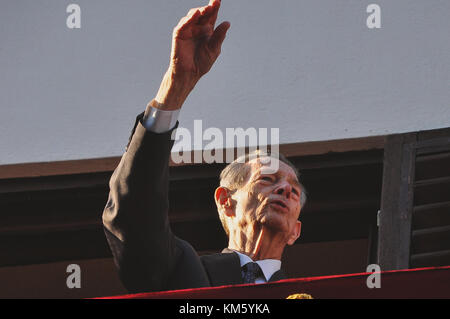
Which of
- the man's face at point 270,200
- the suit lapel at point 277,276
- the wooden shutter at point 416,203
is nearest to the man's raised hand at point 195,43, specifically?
the man's face at point 270,200

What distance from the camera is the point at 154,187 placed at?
204 cm

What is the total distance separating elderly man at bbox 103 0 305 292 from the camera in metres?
1.97

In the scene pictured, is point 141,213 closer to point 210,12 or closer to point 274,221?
point 274,221

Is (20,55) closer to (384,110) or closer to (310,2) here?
(310,2)

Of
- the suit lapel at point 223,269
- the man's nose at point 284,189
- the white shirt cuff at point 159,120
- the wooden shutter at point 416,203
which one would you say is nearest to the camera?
the white shirt cuff at point 159,120

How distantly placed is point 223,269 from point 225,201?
243 millimetres

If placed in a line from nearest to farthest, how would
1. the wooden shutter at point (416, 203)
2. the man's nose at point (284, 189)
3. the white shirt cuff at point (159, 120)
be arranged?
1. the white shirt cuff at point (159, 120)
2. the man's nose at point (284, 189)
3. the wooden shutter at point (416, 203)

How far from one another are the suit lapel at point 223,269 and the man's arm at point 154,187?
0.13 ft

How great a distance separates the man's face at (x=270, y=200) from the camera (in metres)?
2.23

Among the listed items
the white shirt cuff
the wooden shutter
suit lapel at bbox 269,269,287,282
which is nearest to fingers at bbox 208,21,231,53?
the white shirt cuff

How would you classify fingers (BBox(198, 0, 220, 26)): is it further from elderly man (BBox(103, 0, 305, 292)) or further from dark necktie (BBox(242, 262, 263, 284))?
dark necktie (BBox(242, 262, 263, 284))

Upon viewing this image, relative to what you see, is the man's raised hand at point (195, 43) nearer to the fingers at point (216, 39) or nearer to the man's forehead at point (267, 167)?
the fingers at point (216, 39)

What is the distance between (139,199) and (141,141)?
134 mm
